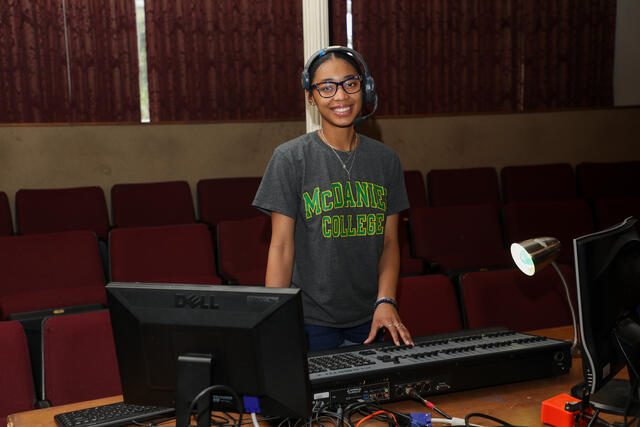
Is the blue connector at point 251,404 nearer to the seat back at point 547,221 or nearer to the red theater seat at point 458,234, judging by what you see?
the red theater seat at point 458,234

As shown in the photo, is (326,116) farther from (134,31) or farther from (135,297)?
(134,31)

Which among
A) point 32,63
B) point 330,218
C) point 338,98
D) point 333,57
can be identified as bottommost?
point 330,218

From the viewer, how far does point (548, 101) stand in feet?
19.8

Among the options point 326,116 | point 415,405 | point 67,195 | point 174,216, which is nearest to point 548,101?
point 174,216

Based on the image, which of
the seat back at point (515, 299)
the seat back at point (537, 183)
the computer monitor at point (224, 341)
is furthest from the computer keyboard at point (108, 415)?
the seat back at point (537, 183)

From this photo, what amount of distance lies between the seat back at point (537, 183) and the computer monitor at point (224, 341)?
431cm

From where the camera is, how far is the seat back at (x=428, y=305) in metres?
2.29

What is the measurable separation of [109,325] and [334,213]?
82 cm

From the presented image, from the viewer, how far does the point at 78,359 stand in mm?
1973

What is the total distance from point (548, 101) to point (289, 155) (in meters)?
4.88

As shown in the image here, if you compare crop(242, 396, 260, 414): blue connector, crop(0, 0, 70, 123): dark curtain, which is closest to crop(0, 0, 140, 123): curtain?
crop(0, 0, 70, 123): dark curtain

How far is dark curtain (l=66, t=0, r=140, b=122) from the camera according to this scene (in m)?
4.90

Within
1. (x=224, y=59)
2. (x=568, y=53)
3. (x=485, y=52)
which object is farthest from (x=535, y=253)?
(x=568, y=53)

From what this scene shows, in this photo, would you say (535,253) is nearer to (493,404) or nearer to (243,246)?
(493,404)
